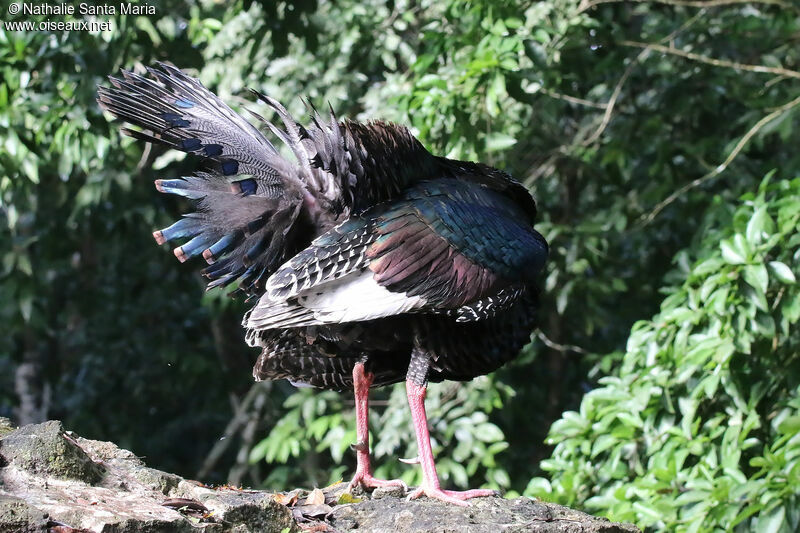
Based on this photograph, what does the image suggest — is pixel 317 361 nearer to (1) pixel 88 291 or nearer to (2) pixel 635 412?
(2) pixel 635 412

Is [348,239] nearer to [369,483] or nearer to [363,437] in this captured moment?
[363,437]

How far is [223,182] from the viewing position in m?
3.93

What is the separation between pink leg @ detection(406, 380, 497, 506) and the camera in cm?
368

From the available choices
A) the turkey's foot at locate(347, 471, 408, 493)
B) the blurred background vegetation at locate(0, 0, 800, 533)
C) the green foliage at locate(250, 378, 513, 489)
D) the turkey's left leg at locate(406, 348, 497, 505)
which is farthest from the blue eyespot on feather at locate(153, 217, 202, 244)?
the green foliage at locate(250, 378, 513, 489)

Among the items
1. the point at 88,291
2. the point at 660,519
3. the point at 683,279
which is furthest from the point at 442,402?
the point at 88,291

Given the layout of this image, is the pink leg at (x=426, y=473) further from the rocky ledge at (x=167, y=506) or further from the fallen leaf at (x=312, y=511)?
the fallen leaf at (x=312, y=511)

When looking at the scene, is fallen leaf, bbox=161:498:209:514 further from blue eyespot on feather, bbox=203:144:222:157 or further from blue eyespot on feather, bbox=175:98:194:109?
blue eyespot on feather, bbox=175:98:194:109

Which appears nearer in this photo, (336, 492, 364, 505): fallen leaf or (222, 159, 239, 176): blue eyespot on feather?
(336, 492, 364, 505): fallen leaf

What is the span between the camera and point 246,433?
874 cm

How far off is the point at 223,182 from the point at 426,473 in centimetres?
131

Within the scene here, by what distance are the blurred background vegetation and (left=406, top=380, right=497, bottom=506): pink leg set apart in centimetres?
114

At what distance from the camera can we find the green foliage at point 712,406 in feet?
14.4

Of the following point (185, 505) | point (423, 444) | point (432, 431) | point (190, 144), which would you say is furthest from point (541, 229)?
point (185, 505)

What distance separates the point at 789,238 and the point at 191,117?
2641 millimetres
